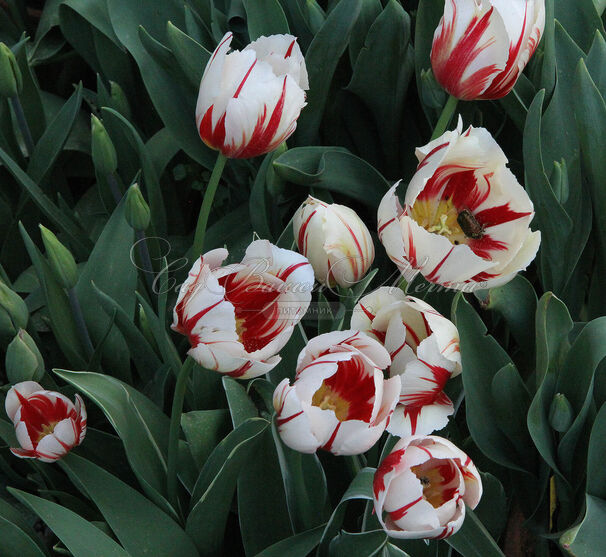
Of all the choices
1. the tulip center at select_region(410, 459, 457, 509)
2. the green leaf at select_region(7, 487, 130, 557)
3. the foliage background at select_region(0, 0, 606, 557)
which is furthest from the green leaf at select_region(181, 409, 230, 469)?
the tulip center at select_region(410, 459, 457, 509)

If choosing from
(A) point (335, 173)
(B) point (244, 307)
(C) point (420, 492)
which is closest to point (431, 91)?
(A) point (335, 173)

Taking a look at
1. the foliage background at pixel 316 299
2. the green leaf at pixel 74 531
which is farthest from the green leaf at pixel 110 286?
the green leaf at pixel 74 531

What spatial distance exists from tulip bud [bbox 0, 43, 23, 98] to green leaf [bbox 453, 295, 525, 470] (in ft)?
1.70

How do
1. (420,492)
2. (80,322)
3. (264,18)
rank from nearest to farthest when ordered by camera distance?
(420,492), (80,322), (264,18)

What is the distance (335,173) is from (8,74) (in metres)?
0.35

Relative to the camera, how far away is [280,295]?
1.91 feet

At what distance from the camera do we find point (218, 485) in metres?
0.63

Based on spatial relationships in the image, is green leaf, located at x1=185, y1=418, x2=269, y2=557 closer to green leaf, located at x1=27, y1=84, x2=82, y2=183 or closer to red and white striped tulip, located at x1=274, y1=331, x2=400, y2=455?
red and white striped tulip, located at x1=274, y1=331, x2=400, y2=455

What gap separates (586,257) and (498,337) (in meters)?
0.12

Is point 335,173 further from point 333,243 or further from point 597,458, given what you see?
→ point 597,458

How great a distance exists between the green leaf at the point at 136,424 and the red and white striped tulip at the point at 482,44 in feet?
1.22

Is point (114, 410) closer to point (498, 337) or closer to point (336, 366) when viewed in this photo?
point (336, 366)

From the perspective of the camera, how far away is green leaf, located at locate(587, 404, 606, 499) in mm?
652

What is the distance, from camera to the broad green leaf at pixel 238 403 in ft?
2.22
